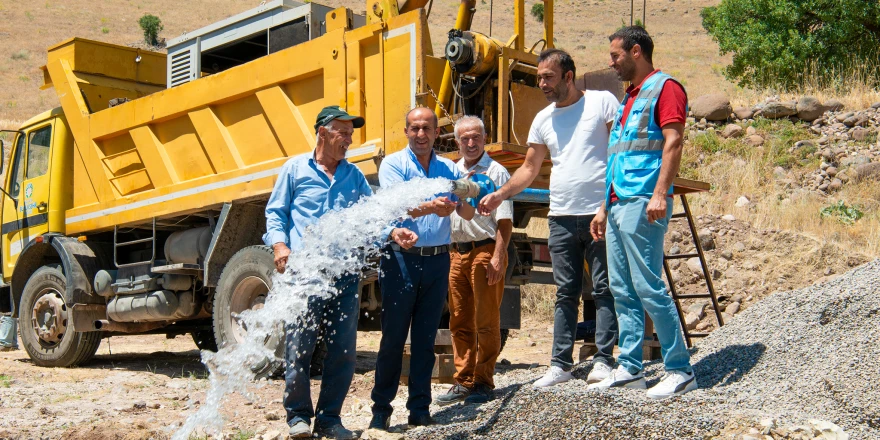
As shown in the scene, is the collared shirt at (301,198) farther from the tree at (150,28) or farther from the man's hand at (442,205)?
the tree at (150,28)

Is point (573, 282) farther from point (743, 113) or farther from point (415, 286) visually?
point (743, 113)

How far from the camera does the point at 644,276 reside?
4547 millimetres

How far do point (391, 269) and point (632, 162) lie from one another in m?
1.41

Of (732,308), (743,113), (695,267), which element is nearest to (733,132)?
(743,113)

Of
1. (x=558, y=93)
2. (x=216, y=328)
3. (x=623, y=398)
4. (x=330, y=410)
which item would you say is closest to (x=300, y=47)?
(x=216, y=328)

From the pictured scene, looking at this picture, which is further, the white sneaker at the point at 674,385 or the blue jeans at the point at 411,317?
the blue jeans at the point at 411,317

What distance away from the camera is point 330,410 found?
191 inches

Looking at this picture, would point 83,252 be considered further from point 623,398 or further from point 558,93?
point 623,398

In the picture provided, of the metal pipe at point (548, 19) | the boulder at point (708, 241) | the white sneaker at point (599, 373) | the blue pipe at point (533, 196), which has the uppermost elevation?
the metal pipe at point (548, 19)

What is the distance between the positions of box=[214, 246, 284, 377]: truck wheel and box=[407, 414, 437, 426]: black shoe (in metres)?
2.49

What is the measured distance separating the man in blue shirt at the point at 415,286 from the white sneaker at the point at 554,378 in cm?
62

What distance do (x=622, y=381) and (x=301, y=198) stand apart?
1947 mm

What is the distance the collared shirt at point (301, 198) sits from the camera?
16.2ft

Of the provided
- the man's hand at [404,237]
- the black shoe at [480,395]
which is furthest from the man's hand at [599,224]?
the black shoe at [480,395]
